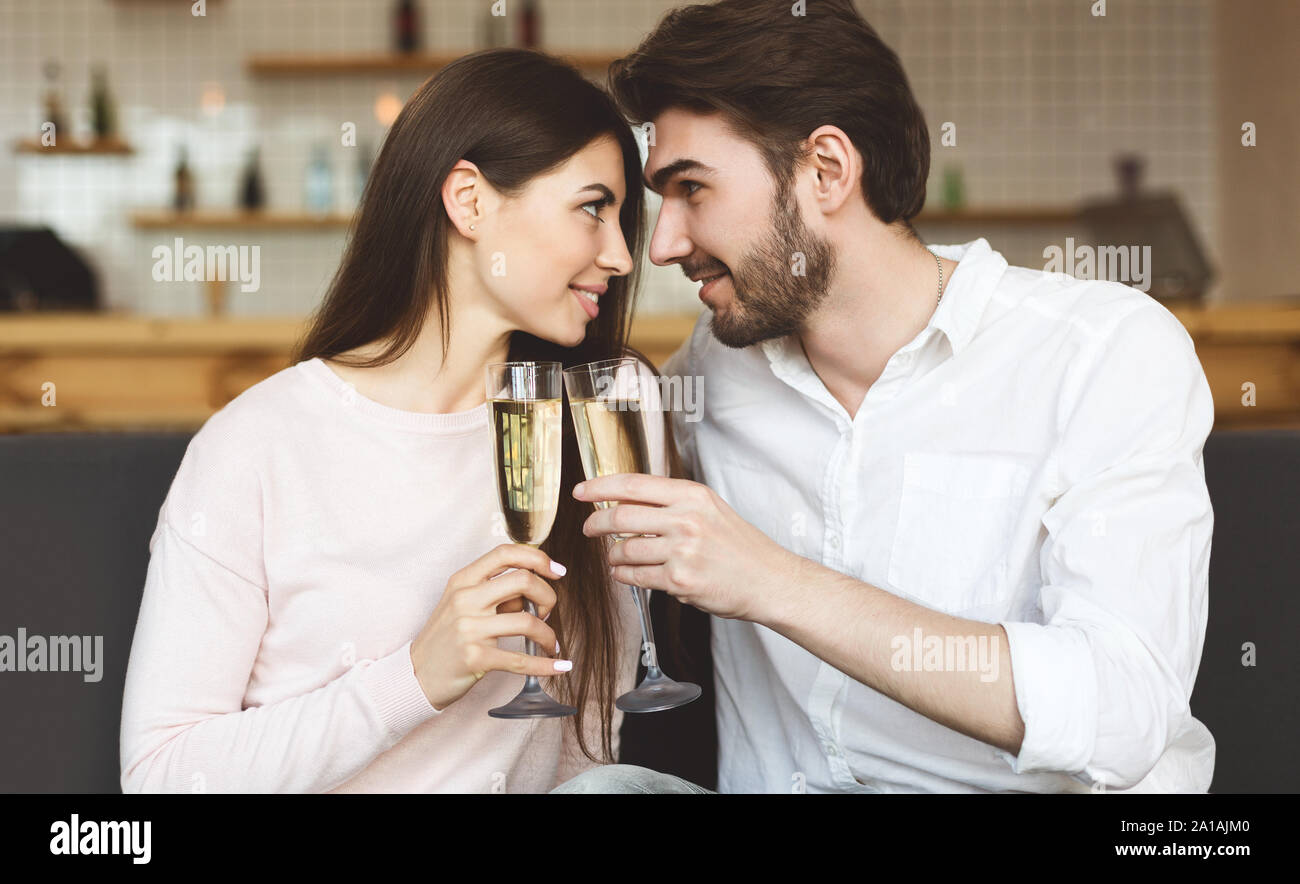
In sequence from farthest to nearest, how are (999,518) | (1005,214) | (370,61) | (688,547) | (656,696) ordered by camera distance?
(1005,214)
(370,61)
(999,518)
(656,696)
(688,547)

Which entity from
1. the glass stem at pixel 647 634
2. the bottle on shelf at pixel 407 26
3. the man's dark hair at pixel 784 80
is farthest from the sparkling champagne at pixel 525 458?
the bottle on shelf at pixel 407 26

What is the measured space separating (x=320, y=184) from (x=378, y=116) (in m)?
0.36

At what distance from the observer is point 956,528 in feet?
4.61

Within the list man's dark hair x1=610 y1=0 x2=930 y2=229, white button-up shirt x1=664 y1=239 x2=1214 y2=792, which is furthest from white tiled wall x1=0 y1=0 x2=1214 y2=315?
white button-up shirt x1=664 y1=239 x2=1214 y2=792

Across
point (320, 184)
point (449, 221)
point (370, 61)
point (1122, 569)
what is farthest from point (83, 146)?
point (1122, 569)

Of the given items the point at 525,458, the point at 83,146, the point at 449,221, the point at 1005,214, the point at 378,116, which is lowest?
the point at 525,458

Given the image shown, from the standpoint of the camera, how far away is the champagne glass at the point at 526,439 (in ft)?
3.82

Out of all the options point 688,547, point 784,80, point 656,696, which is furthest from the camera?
point 784,80

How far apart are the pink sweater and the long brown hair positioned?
7 centimetres

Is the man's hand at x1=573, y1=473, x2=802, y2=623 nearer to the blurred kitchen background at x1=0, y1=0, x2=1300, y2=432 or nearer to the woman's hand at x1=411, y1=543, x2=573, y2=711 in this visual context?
the woman's hand at x1=411, y1=543, x2=573, y2=711

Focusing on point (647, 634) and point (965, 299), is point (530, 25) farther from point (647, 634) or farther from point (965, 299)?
point (647, 634)

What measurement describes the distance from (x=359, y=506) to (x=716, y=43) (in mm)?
747

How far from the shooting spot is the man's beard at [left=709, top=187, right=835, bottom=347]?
1.53 metres
